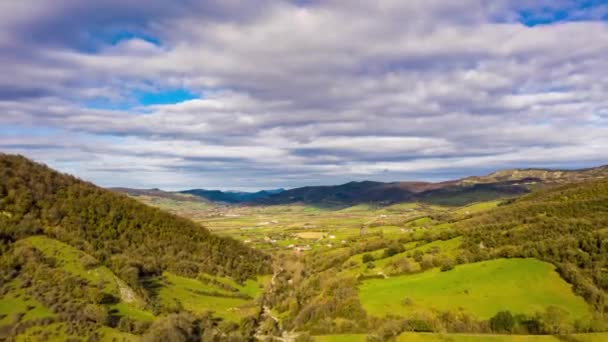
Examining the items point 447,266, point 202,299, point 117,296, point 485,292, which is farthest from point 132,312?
point 447,266

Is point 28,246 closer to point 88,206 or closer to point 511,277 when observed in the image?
point 88,206

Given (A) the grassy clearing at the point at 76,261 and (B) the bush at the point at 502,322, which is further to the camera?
(A) the grassy clearing at the point at 76,261

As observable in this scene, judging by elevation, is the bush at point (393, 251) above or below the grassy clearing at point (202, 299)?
above

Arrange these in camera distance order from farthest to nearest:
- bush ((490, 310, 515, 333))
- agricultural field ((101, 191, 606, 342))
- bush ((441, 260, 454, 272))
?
bush ((441, 260, 454, 272)), agricultural field ((101, 191, 606, 342)), bush ((490, 310, 515, 333))

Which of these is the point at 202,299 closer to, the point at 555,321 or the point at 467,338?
the point at 467,338

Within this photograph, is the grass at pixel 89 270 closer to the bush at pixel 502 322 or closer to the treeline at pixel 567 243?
the bush at pixel 502 322

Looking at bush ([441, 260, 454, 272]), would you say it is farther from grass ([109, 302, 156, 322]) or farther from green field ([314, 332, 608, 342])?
grass ([109, 302, 156, 322])

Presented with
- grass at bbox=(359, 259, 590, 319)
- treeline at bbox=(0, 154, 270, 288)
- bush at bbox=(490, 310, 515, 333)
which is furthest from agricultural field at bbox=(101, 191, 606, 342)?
treeline at bbox=(0, 154, 270, 288)

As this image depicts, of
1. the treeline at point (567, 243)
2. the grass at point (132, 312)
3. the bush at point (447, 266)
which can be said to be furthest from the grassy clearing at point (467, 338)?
the grass at point (132, 312)
